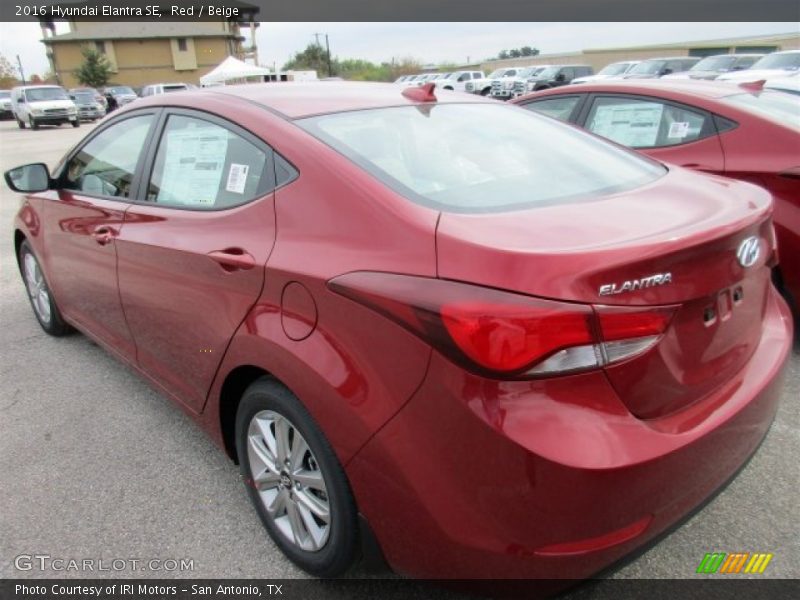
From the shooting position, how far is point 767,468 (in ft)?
8.50

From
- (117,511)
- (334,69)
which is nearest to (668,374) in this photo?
(117,511)

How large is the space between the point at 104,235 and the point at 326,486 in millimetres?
1823

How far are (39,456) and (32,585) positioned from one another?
89 cm

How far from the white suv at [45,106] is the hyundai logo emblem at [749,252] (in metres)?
32.5

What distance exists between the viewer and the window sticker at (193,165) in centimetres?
238

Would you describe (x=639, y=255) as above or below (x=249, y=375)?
above

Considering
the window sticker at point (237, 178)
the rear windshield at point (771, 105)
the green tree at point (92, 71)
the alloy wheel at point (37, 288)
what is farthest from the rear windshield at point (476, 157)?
the green tree at point (92, 71)

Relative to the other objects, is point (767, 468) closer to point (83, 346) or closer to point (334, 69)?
point (83, 346)

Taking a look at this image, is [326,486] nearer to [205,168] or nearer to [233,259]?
[233,259]

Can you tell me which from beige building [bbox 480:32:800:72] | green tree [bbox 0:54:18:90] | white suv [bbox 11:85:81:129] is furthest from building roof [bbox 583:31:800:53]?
green tree [bbox 0:54:18:90]

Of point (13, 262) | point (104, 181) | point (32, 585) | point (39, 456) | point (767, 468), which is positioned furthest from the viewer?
point (13, 262)

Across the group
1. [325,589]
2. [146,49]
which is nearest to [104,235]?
[325,589]

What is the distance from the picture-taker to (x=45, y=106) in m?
28.0

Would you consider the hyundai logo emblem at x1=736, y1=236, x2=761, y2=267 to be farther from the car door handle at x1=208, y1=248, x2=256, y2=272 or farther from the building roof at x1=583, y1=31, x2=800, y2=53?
the building roof at x1=583, y1=31, x2=800, y2=53
